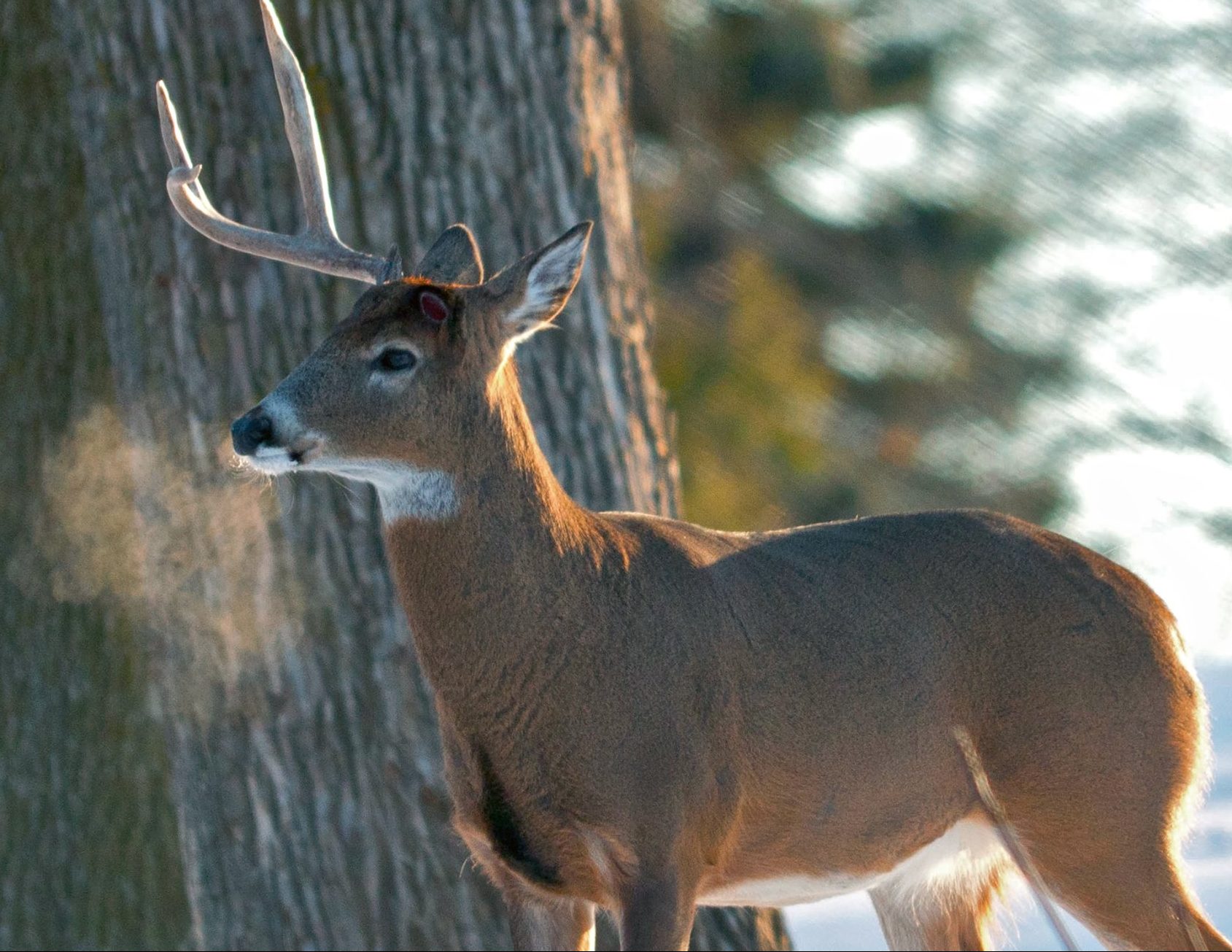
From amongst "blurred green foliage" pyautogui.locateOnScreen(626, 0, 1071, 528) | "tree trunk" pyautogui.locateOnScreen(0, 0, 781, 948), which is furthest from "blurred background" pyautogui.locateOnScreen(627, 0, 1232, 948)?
"tree trunk" pyautogui.locateOnScreen(0, 0, 781, 948)

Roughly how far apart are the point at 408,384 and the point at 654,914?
1.26m

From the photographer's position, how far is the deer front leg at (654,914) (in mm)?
3795

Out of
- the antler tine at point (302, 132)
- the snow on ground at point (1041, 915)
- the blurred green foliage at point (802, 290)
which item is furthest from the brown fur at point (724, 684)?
→ the blurred green foliage at point (802, 290)

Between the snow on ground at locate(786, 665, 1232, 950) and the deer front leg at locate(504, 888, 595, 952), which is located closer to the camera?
the deer front leg at locate(504, 888, 595, 952)

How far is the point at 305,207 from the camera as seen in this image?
4582mm

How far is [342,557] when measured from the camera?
17.6ft

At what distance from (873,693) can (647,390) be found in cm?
169

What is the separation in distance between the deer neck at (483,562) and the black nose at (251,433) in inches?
14.6

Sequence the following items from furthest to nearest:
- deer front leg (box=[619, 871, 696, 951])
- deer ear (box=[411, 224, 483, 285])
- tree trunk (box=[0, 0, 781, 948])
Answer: tree trunk (box=[0, 0, 781, 948])
deer ear (box=[411, 224, 483, 285])
deer front leg (box=[619, 871, 696, 951])

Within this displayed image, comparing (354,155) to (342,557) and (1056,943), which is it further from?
(1056,943)

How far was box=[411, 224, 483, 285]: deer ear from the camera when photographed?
14.8 ft

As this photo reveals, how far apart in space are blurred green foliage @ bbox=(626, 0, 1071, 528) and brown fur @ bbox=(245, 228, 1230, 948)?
578 centimetres

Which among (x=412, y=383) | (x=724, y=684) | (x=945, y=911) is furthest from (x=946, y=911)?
(x=412, y=383)

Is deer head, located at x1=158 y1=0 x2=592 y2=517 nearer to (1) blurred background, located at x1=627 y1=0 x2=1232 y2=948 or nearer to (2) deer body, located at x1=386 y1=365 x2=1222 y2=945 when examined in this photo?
(2) deer body, located at x1=386 y1=365 x2=1222 y2=945
